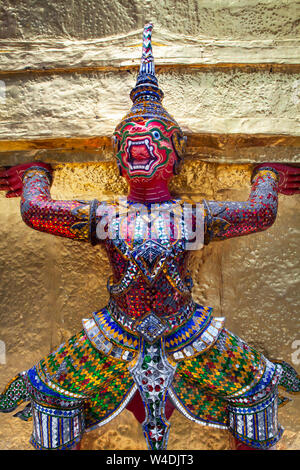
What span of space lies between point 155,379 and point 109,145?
50.9 inches

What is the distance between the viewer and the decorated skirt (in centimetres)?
144

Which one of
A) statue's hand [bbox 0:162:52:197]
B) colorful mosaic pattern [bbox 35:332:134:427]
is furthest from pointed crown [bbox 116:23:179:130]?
colorful mosaic pattern [bbox 35:332:134:427]

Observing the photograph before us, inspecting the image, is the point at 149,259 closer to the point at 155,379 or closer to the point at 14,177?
the point at 155,379

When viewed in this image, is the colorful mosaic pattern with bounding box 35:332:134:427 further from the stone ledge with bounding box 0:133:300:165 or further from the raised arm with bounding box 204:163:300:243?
the stone ledge with bounding box 0:133:300:165

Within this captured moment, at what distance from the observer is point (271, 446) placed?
1.49 meters

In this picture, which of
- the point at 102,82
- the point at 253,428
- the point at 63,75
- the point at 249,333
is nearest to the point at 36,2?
the point at 63,75

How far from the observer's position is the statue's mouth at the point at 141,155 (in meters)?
1.48

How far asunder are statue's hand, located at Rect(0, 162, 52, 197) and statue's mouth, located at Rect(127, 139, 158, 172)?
0.61m

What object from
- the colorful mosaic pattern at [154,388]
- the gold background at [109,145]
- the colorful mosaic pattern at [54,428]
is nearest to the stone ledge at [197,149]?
the gold background at [109,145]

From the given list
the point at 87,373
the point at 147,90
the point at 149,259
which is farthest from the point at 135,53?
the point at 87,373

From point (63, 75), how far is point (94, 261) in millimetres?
1160

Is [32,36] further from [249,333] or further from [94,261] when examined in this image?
[249,333]

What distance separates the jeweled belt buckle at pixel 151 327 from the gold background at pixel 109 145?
645 mm

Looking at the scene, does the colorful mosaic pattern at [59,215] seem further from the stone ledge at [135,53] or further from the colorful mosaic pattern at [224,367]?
the stone ledge at [135,53]
